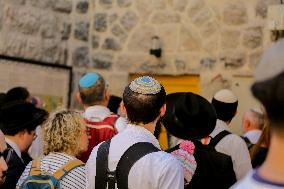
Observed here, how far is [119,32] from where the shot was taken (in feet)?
25.8

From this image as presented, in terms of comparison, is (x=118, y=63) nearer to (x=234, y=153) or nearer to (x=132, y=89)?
(x=234, y=153)

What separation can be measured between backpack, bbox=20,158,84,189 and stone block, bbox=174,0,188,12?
438cm

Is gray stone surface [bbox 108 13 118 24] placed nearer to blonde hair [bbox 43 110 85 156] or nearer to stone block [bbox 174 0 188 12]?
stone block [bbox 174 0 188 12]

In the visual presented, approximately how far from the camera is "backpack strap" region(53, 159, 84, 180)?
3254 millimetres

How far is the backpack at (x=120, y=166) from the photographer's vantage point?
2.62 meters

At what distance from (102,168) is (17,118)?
59.9 inches

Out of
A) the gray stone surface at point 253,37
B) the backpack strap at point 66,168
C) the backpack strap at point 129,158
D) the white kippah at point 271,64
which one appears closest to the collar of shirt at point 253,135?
the gray stone surface at point 253,37

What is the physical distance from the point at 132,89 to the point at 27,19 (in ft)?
16.7

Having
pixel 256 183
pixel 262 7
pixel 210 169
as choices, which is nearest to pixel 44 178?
pixel 210 169

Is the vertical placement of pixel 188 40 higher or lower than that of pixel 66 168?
higher

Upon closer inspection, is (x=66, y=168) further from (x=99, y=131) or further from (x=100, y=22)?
(x=100, y=22)

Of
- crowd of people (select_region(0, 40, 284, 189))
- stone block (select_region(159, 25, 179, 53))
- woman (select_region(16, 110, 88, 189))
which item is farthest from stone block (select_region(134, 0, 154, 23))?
woman (select_region(16, 110, 88, 189))

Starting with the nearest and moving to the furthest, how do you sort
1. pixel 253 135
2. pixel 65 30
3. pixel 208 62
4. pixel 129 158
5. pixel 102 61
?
1. pixel 129 158
2. pixel 253 135
3. pixel 208 62
4. pixel 102 61
5. pixel 65 30

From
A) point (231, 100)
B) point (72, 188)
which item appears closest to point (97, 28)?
point (231, 100)
